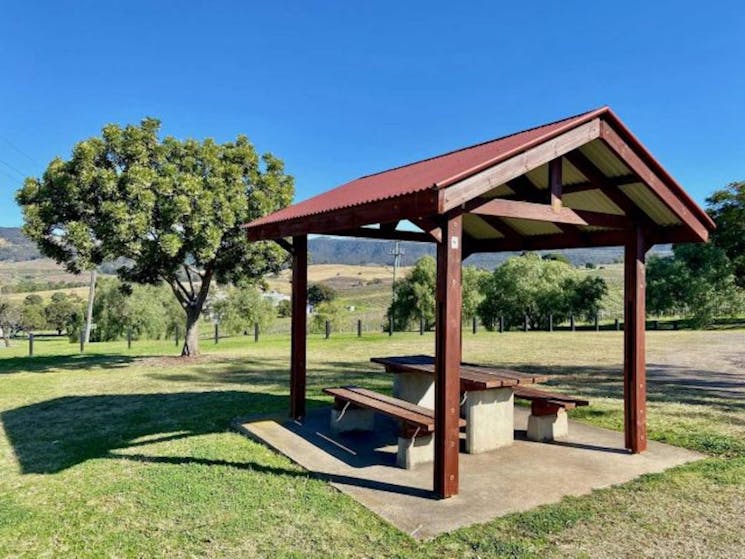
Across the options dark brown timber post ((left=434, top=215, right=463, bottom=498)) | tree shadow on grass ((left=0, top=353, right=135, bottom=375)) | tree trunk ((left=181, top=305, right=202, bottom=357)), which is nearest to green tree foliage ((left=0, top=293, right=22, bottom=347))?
tree shadow on grass ((left=0, top=353, right=135, bottom=375))

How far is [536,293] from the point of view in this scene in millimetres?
33438

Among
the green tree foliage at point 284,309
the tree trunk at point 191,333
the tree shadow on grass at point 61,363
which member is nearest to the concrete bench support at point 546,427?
the tree trunk at point 191,333

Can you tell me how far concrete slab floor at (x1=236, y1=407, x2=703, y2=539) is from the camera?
14.1ft

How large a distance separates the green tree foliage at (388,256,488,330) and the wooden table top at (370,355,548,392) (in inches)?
1108

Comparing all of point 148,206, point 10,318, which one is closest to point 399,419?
point 148,206

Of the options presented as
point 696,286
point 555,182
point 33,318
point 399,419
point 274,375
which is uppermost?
point 696,286

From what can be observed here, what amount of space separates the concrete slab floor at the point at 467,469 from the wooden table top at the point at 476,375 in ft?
2.52

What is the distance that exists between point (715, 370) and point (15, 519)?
13.9 m

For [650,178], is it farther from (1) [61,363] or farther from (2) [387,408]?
(1) [61,363]

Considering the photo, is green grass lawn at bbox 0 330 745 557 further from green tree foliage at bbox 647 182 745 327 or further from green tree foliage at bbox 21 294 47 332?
green tree foliage at bbox 21 294 47 332

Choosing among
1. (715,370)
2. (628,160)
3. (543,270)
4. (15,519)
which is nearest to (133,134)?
(15,519)

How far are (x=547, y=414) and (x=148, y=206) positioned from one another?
391 inches

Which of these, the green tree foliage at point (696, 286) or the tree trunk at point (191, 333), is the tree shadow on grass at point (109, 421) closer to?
the tree trunk at point (191, 333)

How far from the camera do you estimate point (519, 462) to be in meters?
5.50
